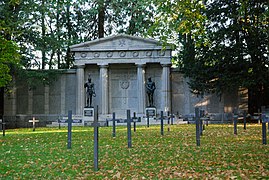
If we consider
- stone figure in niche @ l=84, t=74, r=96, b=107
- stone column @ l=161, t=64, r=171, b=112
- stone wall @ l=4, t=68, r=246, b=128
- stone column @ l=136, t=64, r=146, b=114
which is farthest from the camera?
stone wall @ l=4, t=68, r=246, b=128

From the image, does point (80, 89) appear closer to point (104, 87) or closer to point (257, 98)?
point (104, 87)

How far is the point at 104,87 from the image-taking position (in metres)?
29.5

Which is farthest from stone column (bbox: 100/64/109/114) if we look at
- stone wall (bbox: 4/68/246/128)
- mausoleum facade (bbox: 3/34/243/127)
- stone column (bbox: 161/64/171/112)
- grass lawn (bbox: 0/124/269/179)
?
grass lawn (bbox: 0/124/269/179)

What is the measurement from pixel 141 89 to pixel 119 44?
3.74 metres

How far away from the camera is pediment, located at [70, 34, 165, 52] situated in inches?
1147

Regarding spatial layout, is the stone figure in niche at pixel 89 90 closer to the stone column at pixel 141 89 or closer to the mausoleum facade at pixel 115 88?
the mausoleum facade at pixel 115 88

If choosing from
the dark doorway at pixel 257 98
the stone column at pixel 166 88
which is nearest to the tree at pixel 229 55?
the dark doorway at pixel 257 98

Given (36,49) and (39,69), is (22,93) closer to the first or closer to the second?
(39,69)

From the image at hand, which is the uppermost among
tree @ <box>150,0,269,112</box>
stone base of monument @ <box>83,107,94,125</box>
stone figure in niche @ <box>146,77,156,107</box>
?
tree @ <box>150,0,269,112</box>

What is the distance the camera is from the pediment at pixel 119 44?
1147 inches

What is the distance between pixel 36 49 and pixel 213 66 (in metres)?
12.4

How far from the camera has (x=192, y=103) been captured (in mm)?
30000

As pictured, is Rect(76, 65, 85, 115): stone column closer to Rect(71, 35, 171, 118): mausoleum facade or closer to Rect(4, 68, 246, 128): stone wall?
Rect(71, 35, 171, 118): mausoleum facade

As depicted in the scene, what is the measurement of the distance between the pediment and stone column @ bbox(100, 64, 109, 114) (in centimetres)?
149
